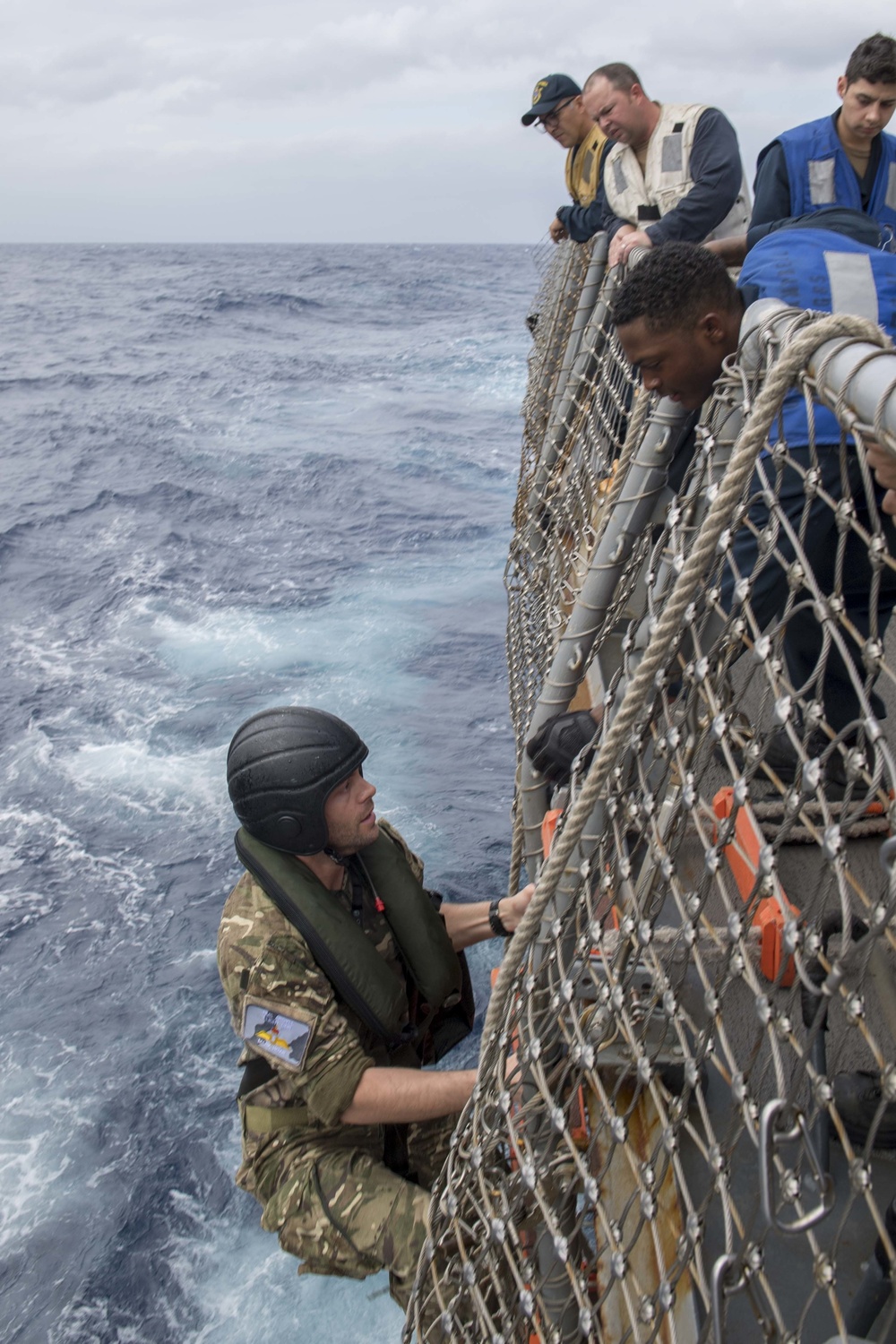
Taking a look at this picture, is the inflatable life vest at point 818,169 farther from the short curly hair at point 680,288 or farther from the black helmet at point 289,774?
the black helmet at point 289,774

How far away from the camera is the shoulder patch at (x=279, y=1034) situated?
245 centimetres

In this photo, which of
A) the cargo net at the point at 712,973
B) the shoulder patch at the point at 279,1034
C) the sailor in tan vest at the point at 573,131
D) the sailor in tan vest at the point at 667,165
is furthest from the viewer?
the sailor in tan vest at the point at 573,131

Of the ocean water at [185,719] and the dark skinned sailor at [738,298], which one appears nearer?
the dark skinned sailor at [738,298]

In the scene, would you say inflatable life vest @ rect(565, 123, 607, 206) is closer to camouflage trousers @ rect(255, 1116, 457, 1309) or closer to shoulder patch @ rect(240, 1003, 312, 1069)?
shoulder patch @ rect(240, 1003, 312, 1069)

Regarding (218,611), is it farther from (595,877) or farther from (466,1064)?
(595,877)

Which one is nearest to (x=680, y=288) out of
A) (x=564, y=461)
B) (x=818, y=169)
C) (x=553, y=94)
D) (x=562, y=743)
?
(x=562, y=743)

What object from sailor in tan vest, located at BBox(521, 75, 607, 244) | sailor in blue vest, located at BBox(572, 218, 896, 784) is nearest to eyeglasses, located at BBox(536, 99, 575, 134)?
sailor in tan vest, located at BBox(521, 75, 607, 244)

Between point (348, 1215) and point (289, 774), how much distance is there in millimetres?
1045

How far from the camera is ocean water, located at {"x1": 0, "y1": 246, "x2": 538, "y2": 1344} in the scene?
4.23 meters

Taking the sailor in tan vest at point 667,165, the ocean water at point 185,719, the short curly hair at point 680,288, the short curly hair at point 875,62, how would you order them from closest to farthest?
the short curly hair at point 680,288, the short curly hair at point 875,62, the sailor in tan vest at point 667,165, the ocean water at point 185,719

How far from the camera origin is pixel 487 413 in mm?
18781

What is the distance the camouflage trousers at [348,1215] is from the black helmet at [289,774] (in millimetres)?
768

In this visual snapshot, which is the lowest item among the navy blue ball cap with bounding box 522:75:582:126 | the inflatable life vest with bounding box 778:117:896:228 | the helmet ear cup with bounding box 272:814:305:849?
the helmet ear cup with bounding box 272:814:305:849

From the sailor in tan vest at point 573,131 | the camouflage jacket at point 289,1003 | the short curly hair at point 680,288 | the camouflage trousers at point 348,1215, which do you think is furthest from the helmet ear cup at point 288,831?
the sailor in tan vest at point 573,131
